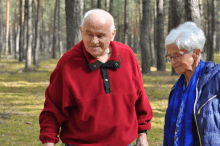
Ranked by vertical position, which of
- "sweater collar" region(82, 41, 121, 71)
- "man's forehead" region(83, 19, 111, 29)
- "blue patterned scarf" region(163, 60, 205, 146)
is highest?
"man's forehead" region(83, 19, 111, 29)

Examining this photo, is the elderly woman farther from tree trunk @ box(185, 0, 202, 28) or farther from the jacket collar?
tree trunk @ box(185, 0, 202, 28)

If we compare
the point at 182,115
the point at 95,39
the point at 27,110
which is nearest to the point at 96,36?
the point at 95,39

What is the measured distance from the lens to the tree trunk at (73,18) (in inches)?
310

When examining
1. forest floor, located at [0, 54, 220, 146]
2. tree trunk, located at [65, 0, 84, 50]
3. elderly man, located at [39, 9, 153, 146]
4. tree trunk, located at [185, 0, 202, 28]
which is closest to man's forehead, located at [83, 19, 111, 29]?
elderly man, located at [39, 9, 153, 146]

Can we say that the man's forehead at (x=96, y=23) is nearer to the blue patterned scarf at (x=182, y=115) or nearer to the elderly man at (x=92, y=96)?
the elderly man at (x=92, y=96)

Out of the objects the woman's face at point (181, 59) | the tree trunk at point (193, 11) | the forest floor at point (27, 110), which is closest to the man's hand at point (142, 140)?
the woman's face at point (181, 59)

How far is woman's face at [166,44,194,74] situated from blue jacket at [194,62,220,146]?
0.77 ft

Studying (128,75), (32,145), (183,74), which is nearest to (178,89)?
(183,74)

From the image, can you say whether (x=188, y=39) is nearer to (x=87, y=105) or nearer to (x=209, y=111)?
(x=209, y=111)

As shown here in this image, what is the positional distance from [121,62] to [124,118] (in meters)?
0.53

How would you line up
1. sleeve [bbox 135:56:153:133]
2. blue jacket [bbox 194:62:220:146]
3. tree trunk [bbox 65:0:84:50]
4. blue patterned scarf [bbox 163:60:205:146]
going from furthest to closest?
tree trunk [bbox 65:0:84:50], sleeve [bbox 135:56:153:133], blue patterned scarf [bbox 163:60:205:146], blue jacket [bbox 194:62:220:146]

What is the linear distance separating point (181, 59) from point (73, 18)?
579cm

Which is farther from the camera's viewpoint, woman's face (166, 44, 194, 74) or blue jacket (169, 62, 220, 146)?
woman's face (166, 44, 194, 74)

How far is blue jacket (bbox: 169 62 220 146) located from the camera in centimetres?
239
